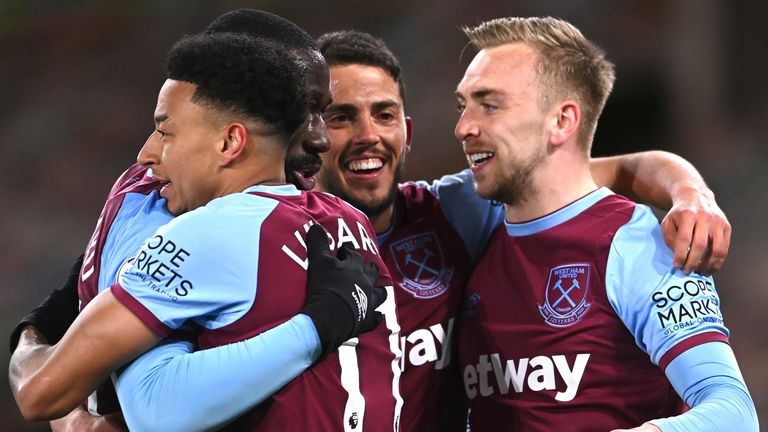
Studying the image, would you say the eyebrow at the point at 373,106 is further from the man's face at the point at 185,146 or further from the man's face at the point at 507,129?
the man's face at the point at 185,146

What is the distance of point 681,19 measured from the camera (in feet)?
27.9

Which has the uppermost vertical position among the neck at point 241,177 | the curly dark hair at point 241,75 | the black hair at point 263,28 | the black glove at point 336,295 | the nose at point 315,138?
the black hair at point 263,28

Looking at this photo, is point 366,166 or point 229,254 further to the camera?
point 366,166

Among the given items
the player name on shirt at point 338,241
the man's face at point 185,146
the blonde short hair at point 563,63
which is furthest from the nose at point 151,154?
the blonde short hair at point 563,63

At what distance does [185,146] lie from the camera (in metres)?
2.26

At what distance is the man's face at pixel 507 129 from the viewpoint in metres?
2.96

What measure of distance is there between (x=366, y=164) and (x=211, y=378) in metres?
1.36

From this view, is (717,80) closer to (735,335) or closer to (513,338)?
(735,335)

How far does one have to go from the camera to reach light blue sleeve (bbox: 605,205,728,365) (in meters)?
2.51

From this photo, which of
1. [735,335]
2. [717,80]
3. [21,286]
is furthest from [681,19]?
[21,286]

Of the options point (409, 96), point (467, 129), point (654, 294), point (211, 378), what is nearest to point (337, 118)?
point (467, 129)

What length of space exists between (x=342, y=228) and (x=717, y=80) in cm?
699

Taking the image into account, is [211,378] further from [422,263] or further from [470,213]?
[470,213]

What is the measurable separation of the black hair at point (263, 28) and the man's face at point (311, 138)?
0.07 meters
